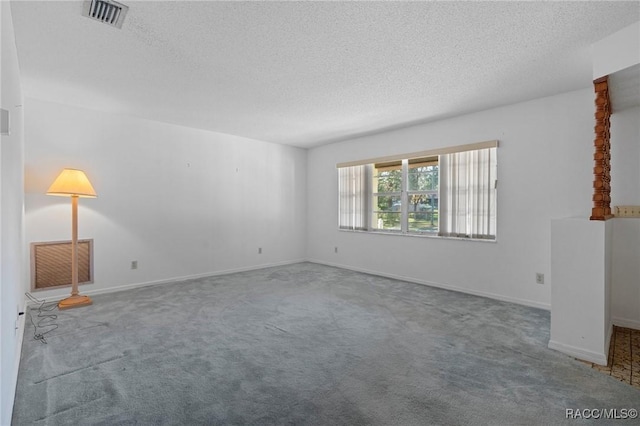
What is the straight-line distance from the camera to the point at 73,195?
12.2ft

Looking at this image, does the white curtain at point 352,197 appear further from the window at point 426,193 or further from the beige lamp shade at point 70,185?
the beige lamp shade at point 70,185

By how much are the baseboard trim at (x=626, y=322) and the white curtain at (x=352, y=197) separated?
3.51 metres

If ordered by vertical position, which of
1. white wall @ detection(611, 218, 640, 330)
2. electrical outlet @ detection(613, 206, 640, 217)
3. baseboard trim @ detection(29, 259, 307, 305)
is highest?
electrical outlet @ detection(613, 206, 640, 217)

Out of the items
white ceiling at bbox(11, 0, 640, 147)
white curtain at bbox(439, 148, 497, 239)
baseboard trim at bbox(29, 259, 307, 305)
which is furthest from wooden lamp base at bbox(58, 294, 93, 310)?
white curtain at bbox(439, 148, 497, 239)

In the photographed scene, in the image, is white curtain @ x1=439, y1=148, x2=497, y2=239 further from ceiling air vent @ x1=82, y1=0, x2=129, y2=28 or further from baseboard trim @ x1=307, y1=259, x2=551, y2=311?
ceiling air vent @ x1=82, y1=0, x2=129, y2=28

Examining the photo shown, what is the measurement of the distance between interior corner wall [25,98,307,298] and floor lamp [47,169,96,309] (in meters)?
0.36

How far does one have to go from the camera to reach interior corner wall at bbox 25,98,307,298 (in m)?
3.95

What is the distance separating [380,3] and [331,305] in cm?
306

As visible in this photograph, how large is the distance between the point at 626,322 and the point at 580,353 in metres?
1.30

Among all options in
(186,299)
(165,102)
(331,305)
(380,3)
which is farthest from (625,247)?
(165,102)

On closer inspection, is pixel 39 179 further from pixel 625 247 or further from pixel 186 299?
pixel 625 247

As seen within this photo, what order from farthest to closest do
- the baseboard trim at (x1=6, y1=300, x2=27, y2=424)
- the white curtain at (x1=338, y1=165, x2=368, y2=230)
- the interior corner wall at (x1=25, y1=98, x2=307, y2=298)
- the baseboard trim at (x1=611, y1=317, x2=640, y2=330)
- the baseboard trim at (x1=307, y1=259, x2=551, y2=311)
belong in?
the white curtain at (x1=338, y1=165, x2=368, y2=230) → the interior corner wall at (x1=25, y1=98, x2=307, y2=298) → the baseboard trim at (x1=307, y1=259, x2=551, y2=311) → the baseboard trim at (x1=611, y1=317, x2=640, y2=330) → the baseboard trim at (x1=6, y1=300, x2=27, y2=424)

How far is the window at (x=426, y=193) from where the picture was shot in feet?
13.9

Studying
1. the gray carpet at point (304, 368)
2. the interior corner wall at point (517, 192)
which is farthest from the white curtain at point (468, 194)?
the gray carpet at point (304, 368)
